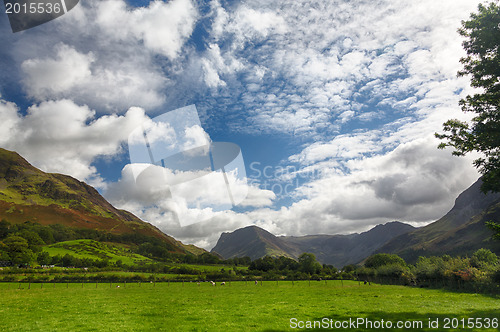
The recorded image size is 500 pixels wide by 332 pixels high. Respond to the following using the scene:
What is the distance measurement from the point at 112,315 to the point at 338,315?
747 inches

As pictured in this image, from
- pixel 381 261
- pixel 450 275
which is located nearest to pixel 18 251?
pixel 450 275

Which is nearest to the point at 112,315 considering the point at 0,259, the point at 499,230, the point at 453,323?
the point at 453,323

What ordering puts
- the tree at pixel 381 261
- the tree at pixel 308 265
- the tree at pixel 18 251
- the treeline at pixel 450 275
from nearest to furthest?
1. the treeline at pixel 450 275
2. the tree at pixel 18 251
3. the tree at pixel 381 261
4. the tree at pixel 308 265

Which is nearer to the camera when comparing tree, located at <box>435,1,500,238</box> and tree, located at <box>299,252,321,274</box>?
tree, located at <box>435,1,500,238</box>

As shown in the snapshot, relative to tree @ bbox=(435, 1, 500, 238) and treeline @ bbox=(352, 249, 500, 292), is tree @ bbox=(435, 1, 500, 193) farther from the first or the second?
treeline @ bbox=(352, 249, 500, 292)

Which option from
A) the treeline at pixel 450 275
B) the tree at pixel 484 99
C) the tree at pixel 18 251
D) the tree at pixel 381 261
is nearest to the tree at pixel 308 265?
the tree at pixel 381 261

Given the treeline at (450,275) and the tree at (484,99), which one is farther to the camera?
the treeline at (450,275)

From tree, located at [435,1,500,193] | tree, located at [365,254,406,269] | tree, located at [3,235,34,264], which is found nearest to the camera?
tree, located at [435,1,500,193]

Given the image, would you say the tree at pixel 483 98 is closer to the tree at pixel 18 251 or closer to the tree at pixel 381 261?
the tree at pixel 381 261

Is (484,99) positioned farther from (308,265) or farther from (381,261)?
(308,265)

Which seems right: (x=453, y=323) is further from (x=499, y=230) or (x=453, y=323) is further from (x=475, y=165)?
(x=475, y=165)

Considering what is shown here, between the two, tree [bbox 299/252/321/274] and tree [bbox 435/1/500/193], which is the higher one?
tree [bbox 435/1/500/193]

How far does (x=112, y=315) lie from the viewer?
77.6 feet

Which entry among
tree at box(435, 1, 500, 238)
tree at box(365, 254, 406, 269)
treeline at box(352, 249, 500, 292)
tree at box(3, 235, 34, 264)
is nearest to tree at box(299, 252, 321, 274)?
tree at box(365, 254, 406, 269)
